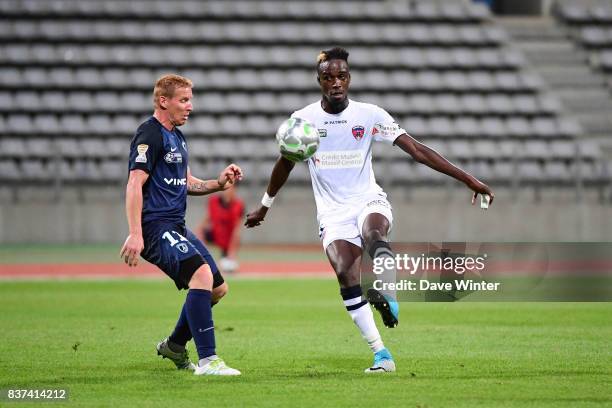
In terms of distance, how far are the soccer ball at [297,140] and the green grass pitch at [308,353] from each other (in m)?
1.69

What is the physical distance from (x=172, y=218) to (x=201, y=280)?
1.88 ft

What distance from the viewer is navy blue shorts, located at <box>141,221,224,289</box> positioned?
332 inches

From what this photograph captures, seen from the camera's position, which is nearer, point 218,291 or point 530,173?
point 218,291

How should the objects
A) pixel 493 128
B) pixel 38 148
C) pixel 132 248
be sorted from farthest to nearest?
1. pixel 493 128
2. pixel 38 148
3. pixel 132 248

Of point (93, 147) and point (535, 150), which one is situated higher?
point (93, 147)

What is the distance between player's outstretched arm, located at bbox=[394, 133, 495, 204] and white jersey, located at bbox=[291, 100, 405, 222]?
122mm

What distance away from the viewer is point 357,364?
30.9 ft

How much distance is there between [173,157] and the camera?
28.4ft

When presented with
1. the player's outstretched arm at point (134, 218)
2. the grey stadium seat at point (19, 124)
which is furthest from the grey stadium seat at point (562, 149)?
the player's outstretched arm at point (134, 218)

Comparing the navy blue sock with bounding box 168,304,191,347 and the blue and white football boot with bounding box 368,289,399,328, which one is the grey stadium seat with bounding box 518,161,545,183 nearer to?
the navy blue sock with bounding box 168,304,191,347

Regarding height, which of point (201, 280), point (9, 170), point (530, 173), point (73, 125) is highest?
point (73, 125)

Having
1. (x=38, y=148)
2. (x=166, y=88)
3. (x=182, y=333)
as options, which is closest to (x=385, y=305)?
(x=182, y=333)

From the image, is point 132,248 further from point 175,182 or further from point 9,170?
point 9,170

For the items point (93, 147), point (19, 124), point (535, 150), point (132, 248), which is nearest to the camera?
point (132, 248)
